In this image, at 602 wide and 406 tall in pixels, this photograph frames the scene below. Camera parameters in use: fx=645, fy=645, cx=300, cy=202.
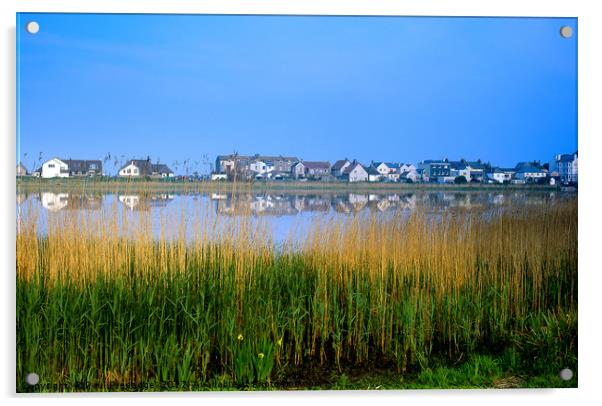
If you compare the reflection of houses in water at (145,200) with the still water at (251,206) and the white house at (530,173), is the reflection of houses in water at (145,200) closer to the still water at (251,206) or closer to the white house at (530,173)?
the still water at (251,206)

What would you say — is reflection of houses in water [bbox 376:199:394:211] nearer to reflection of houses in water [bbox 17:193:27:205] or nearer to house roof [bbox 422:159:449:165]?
house roof [bbox 422:159:449:165]

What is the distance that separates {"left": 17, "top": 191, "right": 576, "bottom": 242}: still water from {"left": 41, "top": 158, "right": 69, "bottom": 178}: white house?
0.11 metres

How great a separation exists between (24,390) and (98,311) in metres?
0.62

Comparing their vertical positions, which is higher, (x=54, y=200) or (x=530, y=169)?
(x=530, y=169)

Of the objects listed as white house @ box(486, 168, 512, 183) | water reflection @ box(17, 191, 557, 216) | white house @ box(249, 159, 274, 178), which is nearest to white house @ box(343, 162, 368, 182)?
water reflection @ box(17, 191, 557, 216)

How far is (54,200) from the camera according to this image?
3811 mm

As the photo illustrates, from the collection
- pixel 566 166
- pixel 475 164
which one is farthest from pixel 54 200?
pixel 566 166

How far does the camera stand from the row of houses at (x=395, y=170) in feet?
12.6

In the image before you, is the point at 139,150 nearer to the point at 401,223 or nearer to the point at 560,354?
the point at 401,223

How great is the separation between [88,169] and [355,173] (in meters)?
1.58

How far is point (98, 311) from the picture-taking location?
383 cm

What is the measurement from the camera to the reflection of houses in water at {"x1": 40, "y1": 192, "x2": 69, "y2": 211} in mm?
3783

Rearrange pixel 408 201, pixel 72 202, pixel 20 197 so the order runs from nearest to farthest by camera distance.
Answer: pixel 20 197 → pixel 72 202 → pixel 408 201
